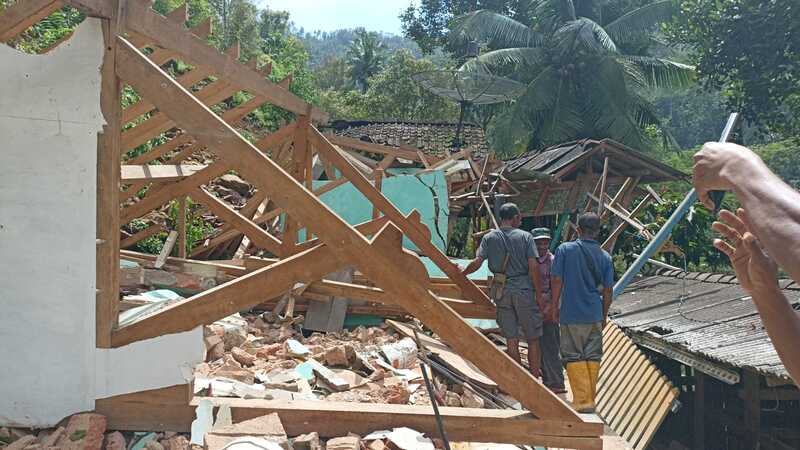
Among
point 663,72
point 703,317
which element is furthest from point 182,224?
point 663,72

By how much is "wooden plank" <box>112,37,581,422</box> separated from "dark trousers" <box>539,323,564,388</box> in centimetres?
328

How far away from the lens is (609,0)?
25688 millimetres

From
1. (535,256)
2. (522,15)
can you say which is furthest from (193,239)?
(522,15)

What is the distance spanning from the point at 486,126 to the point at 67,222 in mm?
26019

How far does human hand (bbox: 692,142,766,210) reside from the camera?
4.45ft

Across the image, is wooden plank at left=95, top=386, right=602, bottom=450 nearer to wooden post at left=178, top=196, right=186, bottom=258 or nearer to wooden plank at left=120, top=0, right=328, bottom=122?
wooden plank at left=120, top=0, right=328, bottom=122

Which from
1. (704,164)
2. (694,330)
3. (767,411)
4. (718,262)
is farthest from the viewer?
(718,262)

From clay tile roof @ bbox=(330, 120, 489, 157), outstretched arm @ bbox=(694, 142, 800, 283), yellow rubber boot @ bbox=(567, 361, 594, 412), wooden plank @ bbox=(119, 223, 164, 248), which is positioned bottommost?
clay tile roof @ bbox=(330, 120, 489, 157)

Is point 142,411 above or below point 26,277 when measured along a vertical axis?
below

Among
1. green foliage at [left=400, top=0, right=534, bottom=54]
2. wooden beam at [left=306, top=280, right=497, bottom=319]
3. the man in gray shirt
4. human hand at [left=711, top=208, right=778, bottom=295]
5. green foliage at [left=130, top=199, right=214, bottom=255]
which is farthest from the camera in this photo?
green foliage at [left=400, top=0, right=534, bottom=54]

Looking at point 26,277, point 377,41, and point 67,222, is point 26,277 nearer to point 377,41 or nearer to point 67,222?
point 67,222

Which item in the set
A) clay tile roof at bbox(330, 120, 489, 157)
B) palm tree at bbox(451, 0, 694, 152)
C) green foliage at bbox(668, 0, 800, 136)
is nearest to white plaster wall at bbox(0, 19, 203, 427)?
green foliage at bbox(668, 0, 800, 136)

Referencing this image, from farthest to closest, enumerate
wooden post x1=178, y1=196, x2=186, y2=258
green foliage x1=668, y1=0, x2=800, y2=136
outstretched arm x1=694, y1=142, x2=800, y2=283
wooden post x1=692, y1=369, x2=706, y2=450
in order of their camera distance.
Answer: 1. green foliage x1=668, y1=0, x2=800, y2=136
2. wooden post x1=692, y1=369, x2=706, y2=450
3. wooden post x1=178, y1=196, x2=186, y2=258
4. outstretched arm x1=694, y1=142, x2=800, y2=283

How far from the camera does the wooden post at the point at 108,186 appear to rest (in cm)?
290
